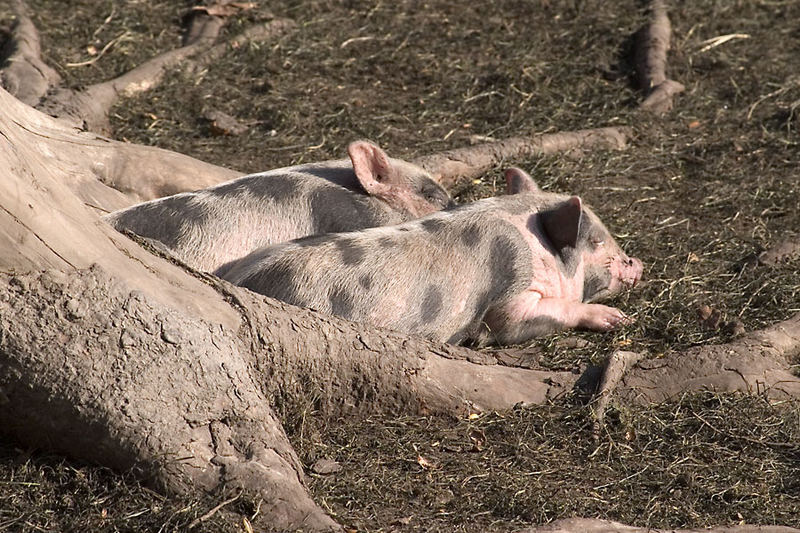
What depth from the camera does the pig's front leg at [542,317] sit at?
229 inches

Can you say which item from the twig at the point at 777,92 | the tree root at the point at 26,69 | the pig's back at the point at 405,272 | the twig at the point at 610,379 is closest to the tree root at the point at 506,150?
the twig at the point at 777,92

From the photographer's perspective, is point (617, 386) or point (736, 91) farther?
point (736, 91)

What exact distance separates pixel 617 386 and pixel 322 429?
4.73ft

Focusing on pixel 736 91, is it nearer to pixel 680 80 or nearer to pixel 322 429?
pixel 680 80

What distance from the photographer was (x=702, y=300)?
6355 millimetres

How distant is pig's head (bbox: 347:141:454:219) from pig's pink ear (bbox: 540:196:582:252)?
2.48 feet

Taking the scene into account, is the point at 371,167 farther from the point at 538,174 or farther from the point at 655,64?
the point at 655,64

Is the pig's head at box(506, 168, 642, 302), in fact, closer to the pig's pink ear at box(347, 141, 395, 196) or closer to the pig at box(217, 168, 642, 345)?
the pig at box(217, 168, 642, 345)

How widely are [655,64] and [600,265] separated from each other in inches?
135

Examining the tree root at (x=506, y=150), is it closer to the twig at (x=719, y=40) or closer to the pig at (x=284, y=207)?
the pig at (x=284, y=207)

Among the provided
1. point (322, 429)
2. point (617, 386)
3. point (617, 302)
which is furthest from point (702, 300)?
point (322, 429)

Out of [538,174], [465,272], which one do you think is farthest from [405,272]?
[538,174]

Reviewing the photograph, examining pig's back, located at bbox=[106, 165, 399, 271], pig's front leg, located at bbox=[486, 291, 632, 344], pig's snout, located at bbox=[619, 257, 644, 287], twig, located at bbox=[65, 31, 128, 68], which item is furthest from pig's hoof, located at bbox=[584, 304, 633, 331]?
twig, located at bbox=[65, 31, 128, 68]

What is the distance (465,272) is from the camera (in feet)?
18.8
